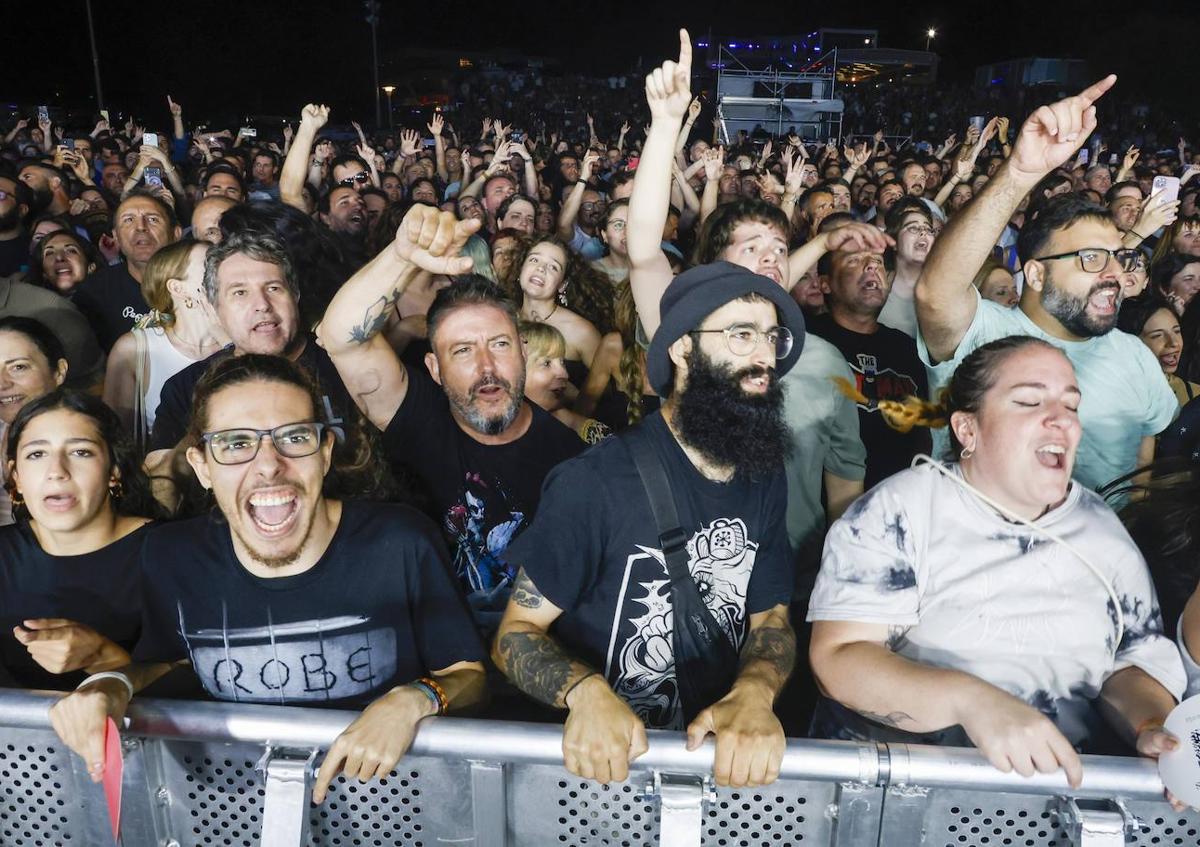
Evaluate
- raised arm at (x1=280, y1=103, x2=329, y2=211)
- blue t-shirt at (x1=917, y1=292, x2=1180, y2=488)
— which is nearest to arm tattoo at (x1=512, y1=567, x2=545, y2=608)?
blue t-shirt at (x1=917, y1=292, x2=1180, y2=488)

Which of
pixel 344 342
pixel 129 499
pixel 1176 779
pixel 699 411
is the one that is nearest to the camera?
pixel 1176 779

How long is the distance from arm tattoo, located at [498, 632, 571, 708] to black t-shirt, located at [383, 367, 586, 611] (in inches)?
24.6

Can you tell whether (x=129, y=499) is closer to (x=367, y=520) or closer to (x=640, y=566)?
(x=367, y=520)

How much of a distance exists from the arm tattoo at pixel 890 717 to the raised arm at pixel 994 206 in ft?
5.14

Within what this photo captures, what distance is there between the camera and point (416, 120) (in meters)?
35.5

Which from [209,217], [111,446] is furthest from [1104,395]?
[209,217]

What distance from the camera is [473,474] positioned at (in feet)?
9.46

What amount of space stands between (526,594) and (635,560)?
0.98 feet

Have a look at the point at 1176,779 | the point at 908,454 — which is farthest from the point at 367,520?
the point at 908,454

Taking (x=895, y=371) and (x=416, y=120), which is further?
(x=416, y=120)

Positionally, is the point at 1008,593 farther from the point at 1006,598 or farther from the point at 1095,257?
the point at 1095,257

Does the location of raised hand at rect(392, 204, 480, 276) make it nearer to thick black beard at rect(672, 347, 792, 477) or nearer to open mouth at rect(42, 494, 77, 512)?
thick black beard at rect(672, 347, 792, 477)

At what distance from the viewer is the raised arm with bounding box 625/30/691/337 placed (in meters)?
3.17

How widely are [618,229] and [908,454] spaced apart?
109 inches
